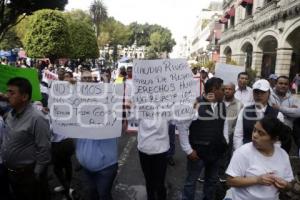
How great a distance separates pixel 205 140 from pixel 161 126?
24.7 inches

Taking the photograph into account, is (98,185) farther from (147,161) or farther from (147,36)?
(147,36)

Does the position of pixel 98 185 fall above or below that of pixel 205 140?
below

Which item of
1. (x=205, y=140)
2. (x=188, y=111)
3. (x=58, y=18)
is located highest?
(x=58, y=18)

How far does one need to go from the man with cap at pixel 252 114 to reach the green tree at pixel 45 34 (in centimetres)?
2653

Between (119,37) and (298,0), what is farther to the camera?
(119,37)

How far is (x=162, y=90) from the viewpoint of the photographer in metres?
3.81

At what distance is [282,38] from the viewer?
727 inches

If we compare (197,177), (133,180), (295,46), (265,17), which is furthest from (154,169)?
(265,17)

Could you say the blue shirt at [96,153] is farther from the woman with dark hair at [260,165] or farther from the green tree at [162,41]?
the green tree at [162,41]

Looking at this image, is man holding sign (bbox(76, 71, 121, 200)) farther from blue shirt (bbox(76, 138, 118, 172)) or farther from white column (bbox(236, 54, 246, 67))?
white column (bbox(236, 54, 246, 67))

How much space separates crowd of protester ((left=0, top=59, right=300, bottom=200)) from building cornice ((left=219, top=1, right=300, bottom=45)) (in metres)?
14.1

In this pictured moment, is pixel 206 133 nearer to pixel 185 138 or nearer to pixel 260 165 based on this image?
pixel 185 138

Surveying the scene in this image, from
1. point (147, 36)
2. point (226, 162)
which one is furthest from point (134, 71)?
point (147, 36)

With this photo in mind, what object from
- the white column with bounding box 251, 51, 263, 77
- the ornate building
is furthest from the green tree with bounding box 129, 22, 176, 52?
the white column with bounding box 251, 51, 263, 77
